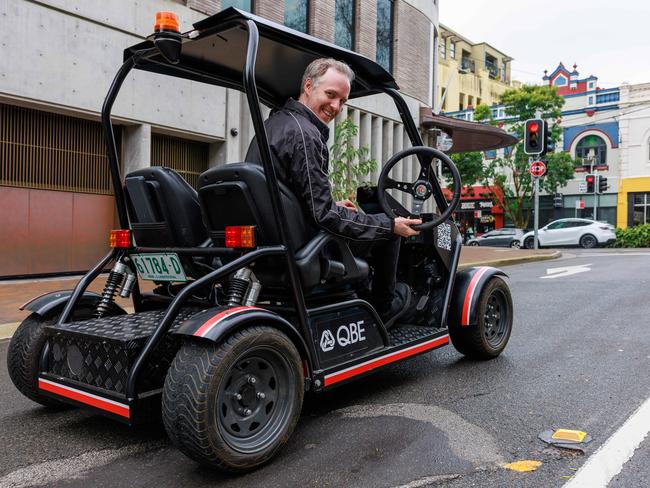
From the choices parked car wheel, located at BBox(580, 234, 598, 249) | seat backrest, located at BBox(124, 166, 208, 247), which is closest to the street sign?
parked car wheel, located at BBox(580, 234, 598, 249)

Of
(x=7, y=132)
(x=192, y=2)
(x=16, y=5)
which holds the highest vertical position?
(x=192, y=2)

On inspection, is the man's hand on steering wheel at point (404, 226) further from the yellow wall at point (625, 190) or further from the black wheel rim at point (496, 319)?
the yellow wall at point (625, 190)

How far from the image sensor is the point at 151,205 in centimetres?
347

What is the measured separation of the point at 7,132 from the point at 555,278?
33.0ft

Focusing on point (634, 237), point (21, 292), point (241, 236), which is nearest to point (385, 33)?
point (21, 292)

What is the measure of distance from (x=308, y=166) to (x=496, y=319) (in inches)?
95.4

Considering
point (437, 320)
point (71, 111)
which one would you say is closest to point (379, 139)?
point (71, 111)

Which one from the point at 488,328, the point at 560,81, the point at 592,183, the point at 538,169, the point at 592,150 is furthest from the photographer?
the point at 560,81

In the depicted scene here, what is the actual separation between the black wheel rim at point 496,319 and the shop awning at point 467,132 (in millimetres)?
13625

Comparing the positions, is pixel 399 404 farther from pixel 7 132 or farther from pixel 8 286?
pixel 7 132

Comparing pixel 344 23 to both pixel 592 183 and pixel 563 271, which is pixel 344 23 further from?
pixel 592 183

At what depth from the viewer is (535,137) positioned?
1803 centimetres

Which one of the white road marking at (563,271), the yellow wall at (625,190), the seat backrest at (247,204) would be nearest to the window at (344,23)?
the white road marking at (563,271)

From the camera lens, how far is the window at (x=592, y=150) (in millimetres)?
36344
